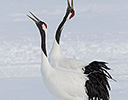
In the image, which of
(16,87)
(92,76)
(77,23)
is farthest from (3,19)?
(92,76)

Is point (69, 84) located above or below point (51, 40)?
above

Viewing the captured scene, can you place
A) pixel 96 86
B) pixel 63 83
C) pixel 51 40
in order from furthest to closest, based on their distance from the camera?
pixel 51 40 < pixel 96 86 < pixel 63 83

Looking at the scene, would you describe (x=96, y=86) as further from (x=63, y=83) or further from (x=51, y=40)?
(x=51, y=40)

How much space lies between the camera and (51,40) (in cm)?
1280

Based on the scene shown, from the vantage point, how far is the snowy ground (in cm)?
867

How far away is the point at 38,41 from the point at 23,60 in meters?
2.13

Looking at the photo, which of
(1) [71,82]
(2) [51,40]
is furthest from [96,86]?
(2) [51,40]

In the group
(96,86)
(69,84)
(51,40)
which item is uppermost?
(69,84)

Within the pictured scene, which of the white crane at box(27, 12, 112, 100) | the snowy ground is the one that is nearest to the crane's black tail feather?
the white crane at box(27, 12, 112, 100)

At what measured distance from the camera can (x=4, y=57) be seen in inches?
440

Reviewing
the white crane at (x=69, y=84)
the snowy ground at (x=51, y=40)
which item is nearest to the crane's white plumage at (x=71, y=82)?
the white crane at (x=69, y=84)

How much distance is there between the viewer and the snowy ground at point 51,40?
28.5 feet

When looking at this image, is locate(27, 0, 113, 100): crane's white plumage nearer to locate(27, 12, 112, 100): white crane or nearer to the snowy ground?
locate(27, 12, 112, 100): white crane

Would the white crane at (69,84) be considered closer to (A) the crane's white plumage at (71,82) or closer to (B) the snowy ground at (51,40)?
(A) the crane's white plumage at (71,82)
